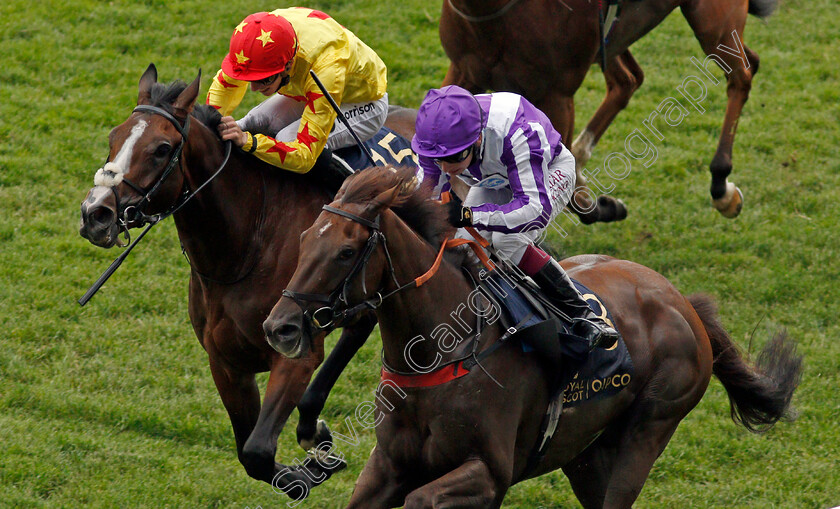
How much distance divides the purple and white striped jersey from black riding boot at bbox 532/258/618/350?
0.75 ft

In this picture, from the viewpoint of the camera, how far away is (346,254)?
350 centimetres

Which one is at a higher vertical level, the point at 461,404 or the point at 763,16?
the point at 461,404

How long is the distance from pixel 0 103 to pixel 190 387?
13.6 feet

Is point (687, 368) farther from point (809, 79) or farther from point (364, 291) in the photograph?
point (809, 79)

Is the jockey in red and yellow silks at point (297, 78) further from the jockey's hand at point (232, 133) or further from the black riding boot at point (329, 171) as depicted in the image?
the black riding boot at point (329, 171)

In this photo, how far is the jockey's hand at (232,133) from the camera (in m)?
4.64

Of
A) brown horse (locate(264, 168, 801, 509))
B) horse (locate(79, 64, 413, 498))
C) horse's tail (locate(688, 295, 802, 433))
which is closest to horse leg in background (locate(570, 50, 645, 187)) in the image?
horse's tail (locate(688, 295, 802, 433))

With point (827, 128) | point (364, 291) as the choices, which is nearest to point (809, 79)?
point (827, 128)

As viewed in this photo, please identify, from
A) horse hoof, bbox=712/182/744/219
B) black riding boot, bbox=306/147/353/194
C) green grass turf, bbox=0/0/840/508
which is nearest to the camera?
black riding boot, bbox=306/147/353/194

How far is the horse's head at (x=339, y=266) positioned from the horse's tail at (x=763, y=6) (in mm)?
6171

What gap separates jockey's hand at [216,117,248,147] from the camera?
4.64 metres

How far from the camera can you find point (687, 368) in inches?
187

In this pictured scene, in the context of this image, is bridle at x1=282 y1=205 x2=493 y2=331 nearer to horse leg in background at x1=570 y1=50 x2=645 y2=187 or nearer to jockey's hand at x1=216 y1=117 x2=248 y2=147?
jockey's hand at x1=216 y1=117 x2=248 y2=147

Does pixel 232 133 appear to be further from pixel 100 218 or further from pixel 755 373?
pixel 755 373
